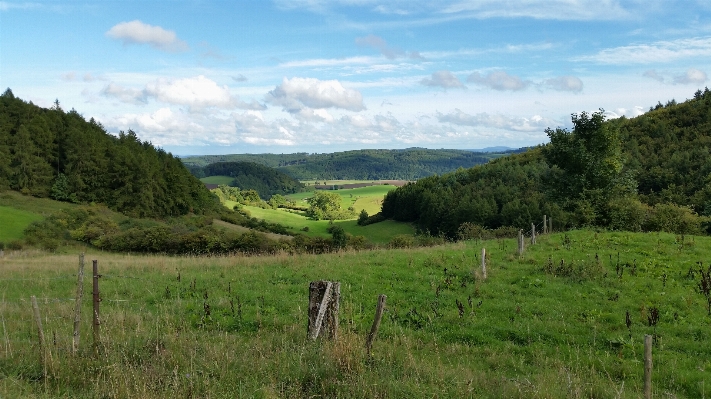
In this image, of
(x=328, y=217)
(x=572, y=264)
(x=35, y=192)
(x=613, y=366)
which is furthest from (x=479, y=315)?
(x=328, y=217)

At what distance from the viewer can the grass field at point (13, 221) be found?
175 feet

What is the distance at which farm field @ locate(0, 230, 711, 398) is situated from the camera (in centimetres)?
603

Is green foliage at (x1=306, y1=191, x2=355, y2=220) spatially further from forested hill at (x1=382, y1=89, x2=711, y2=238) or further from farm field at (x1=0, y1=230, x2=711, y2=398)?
farm field at (x1=0, y1=230, x2=711, y2=398)

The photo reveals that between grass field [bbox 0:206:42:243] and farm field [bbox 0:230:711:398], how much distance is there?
43205 mm

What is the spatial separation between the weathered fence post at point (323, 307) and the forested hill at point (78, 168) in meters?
84.6

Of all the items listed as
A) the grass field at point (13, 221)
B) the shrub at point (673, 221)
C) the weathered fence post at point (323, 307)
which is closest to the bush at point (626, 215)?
the shrub at point (673, 221)

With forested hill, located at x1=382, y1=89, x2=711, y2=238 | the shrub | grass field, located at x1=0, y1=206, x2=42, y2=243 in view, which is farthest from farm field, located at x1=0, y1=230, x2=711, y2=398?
grass field, located at x1=0, y1=206, x2=42, y2=243

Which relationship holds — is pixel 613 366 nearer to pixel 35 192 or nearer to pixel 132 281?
pixel 132 281

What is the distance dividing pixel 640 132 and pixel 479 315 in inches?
3157

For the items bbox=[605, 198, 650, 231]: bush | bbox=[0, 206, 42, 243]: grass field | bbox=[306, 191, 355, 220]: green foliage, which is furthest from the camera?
bbox=[306, 191, 355, 220]: green foliage

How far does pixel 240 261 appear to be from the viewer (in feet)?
65.0

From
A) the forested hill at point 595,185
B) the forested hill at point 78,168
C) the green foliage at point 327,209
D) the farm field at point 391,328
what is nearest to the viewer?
the farm field at point 391,328

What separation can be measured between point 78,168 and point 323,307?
92.6 metres

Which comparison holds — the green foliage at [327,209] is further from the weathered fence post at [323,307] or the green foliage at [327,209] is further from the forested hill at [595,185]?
the weathered fence post at [323,307]
